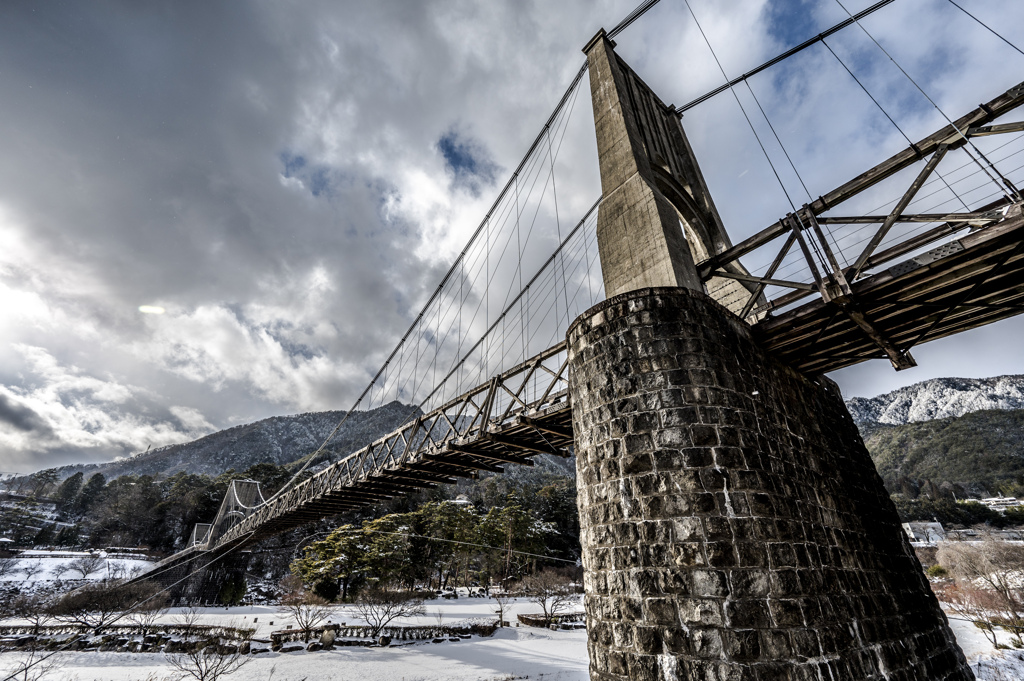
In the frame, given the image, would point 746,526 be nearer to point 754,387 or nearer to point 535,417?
point 754,387

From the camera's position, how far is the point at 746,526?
4.98 metres

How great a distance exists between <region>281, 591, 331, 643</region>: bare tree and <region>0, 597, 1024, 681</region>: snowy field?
1490mm

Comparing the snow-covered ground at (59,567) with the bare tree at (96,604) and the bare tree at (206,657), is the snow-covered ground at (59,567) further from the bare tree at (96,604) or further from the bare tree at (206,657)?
the bare tree at (206,657)

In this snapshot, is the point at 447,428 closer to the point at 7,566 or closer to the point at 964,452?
the point at 7,566

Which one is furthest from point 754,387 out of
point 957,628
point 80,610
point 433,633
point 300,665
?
point 80,610

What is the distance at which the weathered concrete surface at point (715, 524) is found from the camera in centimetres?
464

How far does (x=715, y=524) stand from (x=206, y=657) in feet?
76.8

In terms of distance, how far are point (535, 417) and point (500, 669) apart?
16768 millimetres

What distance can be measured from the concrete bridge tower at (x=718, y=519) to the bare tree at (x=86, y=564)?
192 ft

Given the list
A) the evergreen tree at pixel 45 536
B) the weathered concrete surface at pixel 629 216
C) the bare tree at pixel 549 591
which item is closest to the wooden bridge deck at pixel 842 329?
the weathered concrete surface at pixel 629 216

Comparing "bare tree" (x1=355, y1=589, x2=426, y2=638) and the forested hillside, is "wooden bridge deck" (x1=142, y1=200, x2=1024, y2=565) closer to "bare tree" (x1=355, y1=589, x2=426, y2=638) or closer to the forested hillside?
"bare tree" (x1=355, y1=589, x2=426, y2=638)

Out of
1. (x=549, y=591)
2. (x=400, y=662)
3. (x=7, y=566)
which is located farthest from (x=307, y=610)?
(x=7, y=566)

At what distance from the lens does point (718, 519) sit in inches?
196

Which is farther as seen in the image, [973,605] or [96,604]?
[973,605]
